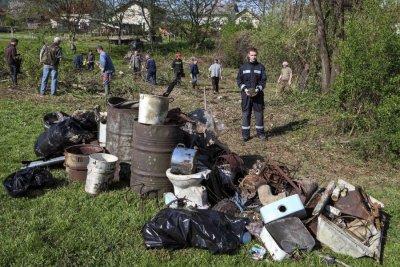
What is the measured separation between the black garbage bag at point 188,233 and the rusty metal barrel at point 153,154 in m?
1.06

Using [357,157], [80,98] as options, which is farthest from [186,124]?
[80,98]

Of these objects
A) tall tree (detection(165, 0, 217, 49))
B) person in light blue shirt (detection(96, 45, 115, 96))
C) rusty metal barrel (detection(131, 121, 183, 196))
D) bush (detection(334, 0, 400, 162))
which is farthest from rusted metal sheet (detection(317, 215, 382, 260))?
tall tree (detection(165, 0, 217, 49))

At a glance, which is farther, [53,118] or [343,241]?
[53,118]

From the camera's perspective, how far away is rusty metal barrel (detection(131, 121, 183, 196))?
17.5 ft

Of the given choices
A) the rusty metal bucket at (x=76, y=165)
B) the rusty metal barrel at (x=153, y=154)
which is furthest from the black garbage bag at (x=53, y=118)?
the rusty metal barrel at (x=153, y=154)

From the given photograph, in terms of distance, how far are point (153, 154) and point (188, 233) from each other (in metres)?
1.39

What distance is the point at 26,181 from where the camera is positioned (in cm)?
535

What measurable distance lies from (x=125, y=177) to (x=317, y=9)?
901cm

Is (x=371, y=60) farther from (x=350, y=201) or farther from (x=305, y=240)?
(x=305, y=240)

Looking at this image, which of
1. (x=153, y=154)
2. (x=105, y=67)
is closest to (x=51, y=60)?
(x=105, y=67)

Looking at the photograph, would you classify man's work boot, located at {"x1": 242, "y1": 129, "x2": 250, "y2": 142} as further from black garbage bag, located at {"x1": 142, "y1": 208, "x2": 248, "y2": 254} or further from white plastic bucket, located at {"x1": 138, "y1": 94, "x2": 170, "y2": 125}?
black garbage bag, located at {"x1": 142, "y1": 208, "x2": 248, "y2": 254}

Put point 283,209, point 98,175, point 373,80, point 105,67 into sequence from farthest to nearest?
point 105,67 < point 373,80 < point 98,175 < point 283,209

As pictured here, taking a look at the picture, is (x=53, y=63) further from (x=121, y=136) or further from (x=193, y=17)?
(x=193, y=17)

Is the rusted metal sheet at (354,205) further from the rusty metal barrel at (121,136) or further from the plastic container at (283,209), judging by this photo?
the rusty metal barrel at (121,136)
